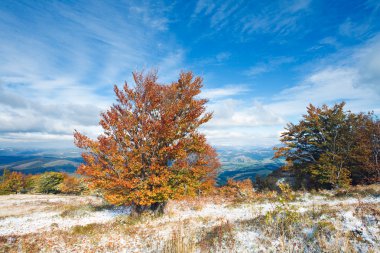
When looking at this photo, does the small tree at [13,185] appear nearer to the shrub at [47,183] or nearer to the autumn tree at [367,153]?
the shrub at [47,183]

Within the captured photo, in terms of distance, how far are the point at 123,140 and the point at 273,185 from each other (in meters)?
26.7

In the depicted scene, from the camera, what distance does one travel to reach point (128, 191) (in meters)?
13.6

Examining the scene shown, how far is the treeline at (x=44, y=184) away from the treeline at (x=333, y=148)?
156 feet

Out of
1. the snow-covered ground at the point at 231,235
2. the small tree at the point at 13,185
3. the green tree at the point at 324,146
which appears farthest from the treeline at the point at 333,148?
the small tree at the point at 13,185

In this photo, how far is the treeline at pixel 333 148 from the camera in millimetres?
24456

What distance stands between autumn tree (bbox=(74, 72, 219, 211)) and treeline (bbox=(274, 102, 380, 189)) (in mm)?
19036

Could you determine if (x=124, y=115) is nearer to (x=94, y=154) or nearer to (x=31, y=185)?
(x=94, y=154)

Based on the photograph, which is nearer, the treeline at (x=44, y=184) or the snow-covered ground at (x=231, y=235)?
the snow-covered ground at (x=231, y=235)

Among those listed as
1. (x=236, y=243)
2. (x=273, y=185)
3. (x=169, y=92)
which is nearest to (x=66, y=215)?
(x=169, y=92)

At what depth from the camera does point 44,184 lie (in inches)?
2259

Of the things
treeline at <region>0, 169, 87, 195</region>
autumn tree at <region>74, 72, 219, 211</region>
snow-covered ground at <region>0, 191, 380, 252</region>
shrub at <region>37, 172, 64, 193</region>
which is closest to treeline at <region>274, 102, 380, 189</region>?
snow-covered ground at <region>0, 191, 380, 252</region>

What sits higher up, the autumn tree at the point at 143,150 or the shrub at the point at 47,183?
the autumn tree at the point at 143,150

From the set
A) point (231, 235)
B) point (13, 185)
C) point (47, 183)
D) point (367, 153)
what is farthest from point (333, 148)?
point (13, 185)

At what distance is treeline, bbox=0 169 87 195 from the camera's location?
2158 inches
